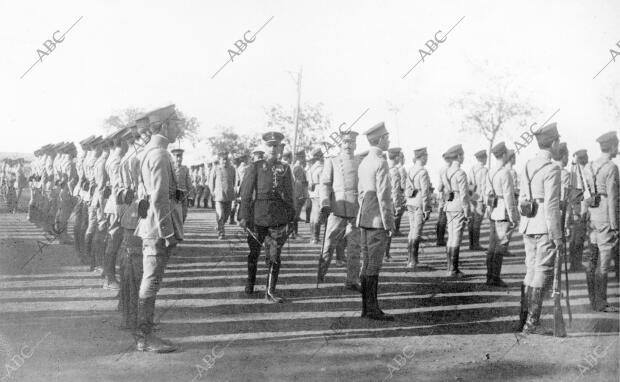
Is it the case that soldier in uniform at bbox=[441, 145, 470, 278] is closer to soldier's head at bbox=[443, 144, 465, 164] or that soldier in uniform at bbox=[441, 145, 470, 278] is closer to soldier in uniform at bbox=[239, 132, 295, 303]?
soldier's head at bbox=[443, 144, 465, 164]

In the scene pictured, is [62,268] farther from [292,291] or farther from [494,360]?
[494,360]

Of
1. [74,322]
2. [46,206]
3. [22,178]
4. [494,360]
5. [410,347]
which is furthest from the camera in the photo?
[22,178]

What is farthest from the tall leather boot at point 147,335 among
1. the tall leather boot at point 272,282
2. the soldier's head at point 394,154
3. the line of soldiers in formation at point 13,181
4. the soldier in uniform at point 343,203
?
the line of soldiers in formation at point 13,181

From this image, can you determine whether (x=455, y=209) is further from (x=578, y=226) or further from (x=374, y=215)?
(x=374, y=215)

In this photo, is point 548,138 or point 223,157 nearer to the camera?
point 548,138

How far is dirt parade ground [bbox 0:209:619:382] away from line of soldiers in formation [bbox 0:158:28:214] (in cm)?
1344

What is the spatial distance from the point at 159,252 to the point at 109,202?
8.01 feet

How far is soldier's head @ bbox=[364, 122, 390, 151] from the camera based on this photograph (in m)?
6.60

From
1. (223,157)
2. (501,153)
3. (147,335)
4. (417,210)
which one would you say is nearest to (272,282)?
(147,335)

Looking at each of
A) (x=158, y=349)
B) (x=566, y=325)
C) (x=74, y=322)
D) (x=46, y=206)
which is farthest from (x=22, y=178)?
(x=566, y=325)

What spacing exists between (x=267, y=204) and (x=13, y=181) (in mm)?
20697

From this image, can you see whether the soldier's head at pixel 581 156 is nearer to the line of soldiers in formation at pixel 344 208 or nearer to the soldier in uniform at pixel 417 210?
the line of soldiers in formation at pixel 344 208

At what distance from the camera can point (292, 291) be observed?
7.76 meters

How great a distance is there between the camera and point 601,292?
267 inches
